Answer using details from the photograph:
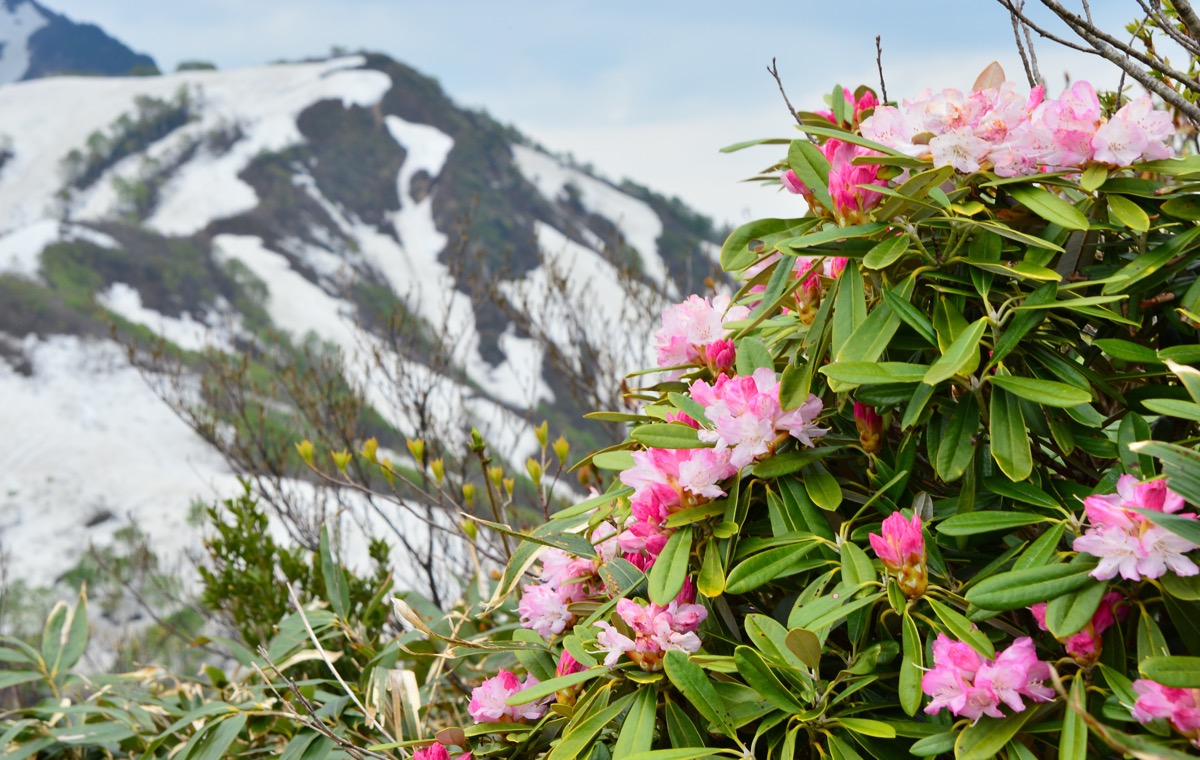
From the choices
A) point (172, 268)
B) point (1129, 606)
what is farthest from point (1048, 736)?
point (172, 268)

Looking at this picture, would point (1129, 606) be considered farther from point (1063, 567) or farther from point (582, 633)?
point (582, 633)

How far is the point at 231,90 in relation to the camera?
1318 inches

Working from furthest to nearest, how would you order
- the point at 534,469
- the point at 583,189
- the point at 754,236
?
1. the point at 583,189
2. the point at 534,469
3. the point at 754,236

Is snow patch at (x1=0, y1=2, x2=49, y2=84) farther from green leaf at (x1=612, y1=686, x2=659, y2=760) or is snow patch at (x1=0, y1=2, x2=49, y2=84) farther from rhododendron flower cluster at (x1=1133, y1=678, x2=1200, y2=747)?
rhododendron flower cluster at (x1=1133, y1=678, x2=1200, y2=747)

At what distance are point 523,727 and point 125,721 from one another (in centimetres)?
108

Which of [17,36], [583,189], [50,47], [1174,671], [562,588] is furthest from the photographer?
[50,47]

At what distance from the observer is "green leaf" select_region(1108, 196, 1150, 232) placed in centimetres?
72

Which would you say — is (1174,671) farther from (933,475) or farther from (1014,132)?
(1014,132)

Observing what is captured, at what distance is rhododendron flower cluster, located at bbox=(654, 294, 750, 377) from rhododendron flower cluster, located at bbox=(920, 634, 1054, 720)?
1.32ft

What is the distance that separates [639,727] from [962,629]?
0.96 feet

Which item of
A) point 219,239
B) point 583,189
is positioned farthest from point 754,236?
point 583,189

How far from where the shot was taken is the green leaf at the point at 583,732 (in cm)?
77

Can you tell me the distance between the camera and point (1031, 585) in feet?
2.08

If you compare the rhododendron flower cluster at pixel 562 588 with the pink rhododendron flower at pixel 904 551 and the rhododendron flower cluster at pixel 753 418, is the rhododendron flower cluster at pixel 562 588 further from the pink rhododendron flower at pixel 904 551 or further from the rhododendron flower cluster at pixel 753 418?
the pink rhododendron flower at pixel 904 551
